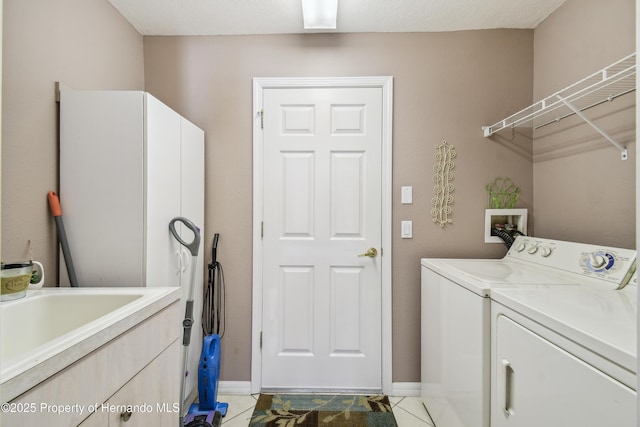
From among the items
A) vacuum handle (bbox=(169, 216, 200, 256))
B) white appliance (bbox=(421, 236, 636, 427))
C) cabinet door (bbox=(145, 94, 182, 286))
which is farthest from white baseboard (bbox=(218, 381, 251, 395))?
white appliance (bbox=(421, 236, 636, 427))

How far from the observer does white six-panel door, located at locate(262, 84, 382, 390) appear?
6.39ft

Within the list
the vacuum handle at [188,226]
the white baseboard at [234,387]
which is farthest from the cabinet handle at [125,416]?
the white baseboard at [234,387]

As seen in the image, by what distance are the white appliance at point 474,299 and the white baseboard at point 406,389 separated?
89 millimetres

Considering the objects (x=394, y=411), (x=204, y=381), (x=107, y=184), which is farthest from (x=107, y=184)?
(x=394, y=411)

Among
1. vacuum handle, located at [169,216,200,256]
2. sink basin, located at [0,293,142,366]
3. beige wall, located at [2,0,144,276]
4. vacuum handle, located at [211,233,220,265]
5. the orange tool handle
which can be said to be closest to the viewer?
sink basin, located at [0,293,142,366]

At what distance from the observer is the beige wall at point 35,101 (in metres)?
1.15

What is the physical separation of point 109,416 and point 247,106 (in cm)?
178

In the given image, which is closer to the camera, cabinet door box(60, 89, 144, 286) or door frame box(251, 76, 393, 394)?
cabinet door box(60, 89, 144, 286)

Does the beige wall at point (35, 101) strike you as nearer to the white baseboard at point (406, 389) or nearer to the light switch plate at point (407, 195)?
the light switch plate at point (407, 195)

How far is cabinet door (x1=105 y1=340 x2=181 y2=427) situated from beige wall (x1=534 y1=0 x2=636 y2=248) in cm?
214

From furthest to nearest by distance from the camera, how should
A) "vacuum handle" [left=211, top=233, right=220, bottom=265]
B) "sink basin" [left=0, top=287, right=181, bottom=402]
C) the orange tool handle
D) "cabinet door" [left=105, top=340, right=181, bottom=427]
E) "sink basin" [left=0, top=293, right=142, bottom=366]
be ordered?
"vacuum handle" [left=211, top=233, right=220, bottom=265]
the orange tool handle
"sink basin" [left=0, top=293, right=142, bottom=366]
"cabinet door" [left=105, top=340, right=181, bottom=427]
"sink basin" [left=0, top=287, right=181, bottom=402]

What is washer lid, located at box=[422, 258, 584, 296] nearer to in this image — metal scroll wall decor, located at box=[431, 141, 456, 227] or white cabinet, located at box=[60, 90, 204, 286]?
metal scroll wall decor, located at box=[431, 141, 456, 227]

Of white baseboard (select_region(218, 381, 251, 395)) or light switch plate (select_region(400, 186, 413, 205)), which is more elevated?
light switch plate (select_region(400, 186, 413, 205))

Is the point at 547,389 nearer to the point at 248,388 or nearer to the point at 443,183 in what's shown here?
the point at 443,183
